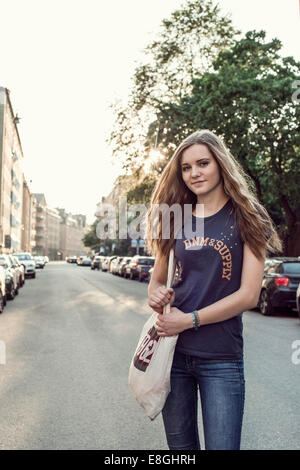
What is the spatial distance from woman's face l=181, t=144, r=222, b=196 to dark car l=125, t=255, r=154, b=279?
33203mm

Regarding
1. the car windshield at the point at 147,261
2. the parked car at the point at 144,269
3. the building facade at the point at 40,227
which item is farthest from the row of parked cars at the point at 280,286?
the building facade at the point at 40,227

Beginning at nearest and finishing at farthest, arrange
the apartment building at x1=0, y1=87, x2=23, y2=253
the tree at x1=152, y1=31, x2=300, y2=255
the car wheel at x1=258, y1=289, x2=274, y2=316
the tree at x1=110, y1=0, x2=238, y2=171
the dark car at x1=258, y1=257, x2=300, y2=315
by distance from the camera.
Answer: the dark car at x1=258, y1=257, x2=300, y2=315 → the car wheel at x1=258, y1=289, x2=274, y2=316 → the tree at x1=152, y1=31, x2=300, y2=255 → the tree at x1=110, y1=0, x2=238, y2=171 → the apartment building at x1=0, y1=87, x2=23, y2=253

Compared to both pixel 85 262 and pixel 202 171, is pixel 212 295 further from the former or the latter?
pixel 85 262

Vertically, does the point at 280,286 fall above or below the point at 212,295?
below

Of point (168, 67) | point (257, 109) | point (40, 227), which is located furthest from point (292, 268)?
point (40, 227)

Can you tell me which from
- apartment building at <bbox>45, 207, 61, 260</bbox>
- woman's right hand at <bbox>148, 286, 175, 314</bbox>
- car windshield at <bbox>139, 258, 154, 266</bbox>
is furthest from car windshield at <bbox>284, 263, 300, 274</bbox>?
apartment building at <bbox>45, 207, 61, 260</bbox>

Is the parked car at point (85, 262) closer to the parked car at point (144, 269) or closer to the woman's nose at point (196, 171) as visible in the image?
the parked car at point (144, 269)

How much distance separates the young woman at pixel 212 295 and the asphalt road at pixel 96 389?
77.5 inches

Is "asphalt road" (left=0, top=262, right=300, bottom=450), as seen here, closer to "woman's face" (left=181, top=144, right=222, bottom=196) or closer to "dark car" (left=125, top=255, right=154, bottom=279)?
"woman's face" (left=181, top=144, right=222, bottom=196)

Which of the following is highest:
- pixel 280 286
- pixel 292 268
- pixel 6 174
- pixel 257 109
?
pixel 6 174

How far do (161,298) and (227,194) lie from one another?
536 mm

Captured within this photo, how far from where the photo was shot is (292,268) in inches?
593

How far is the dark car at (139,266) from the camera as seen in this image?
36125 millimetres

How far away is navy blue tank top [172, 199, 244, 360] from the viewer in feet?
7.34
